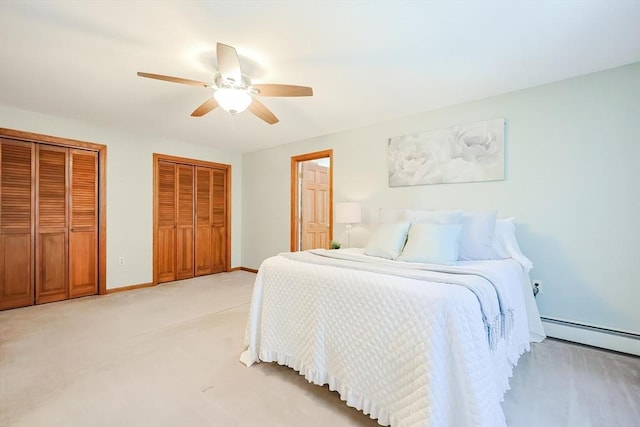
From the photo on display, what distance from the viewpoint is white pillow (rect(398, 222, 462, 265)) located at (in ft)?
7.18

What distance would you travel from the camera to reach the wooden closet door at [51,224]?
3463mm

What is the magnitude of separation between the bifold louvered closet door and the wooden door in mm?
2943

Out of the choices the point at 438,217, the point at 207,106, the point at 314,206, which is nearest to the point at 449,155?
the point at 438,217

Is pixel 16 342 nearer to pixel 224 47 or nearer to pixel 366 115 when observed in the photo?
pixel 224 47

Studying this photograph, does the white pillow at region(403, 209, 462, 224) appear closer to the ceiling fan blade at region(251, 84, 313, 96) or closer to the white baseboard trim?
the white baseboard trim

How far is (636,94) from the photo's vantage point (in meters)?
2.25

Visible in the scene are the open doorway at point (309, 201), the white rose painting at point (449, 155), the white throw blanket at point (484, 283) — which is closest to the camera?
the white throw blanket at point (484, 283)

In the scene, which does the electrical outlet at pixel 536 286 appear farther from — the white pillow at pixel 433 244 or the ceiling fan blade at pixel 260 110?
the ceiling fan blade at pixel 260 110

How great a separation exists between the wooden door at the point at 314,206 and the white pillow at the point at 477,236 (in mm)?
2742

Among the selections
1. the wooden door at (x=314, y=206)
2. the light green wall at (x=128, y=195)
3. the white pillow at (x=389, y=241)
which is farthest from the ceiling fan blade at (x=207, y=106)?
the wooden door at (x=314, y=206)

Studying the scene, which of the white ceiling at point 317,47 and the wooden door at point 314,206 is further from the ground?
the white ceiling at point 317,47

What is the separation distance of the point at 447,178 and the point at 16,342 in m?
4.25

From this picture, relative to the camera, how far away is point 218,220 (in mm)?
5301

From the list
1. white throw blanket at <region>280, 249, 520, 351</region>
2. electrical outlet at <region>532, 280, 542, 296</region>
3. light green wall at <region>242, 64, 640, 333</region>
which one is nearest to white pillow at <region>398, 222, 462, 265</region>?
white throw blanket at <region>280, 249, 520, 351</region>
